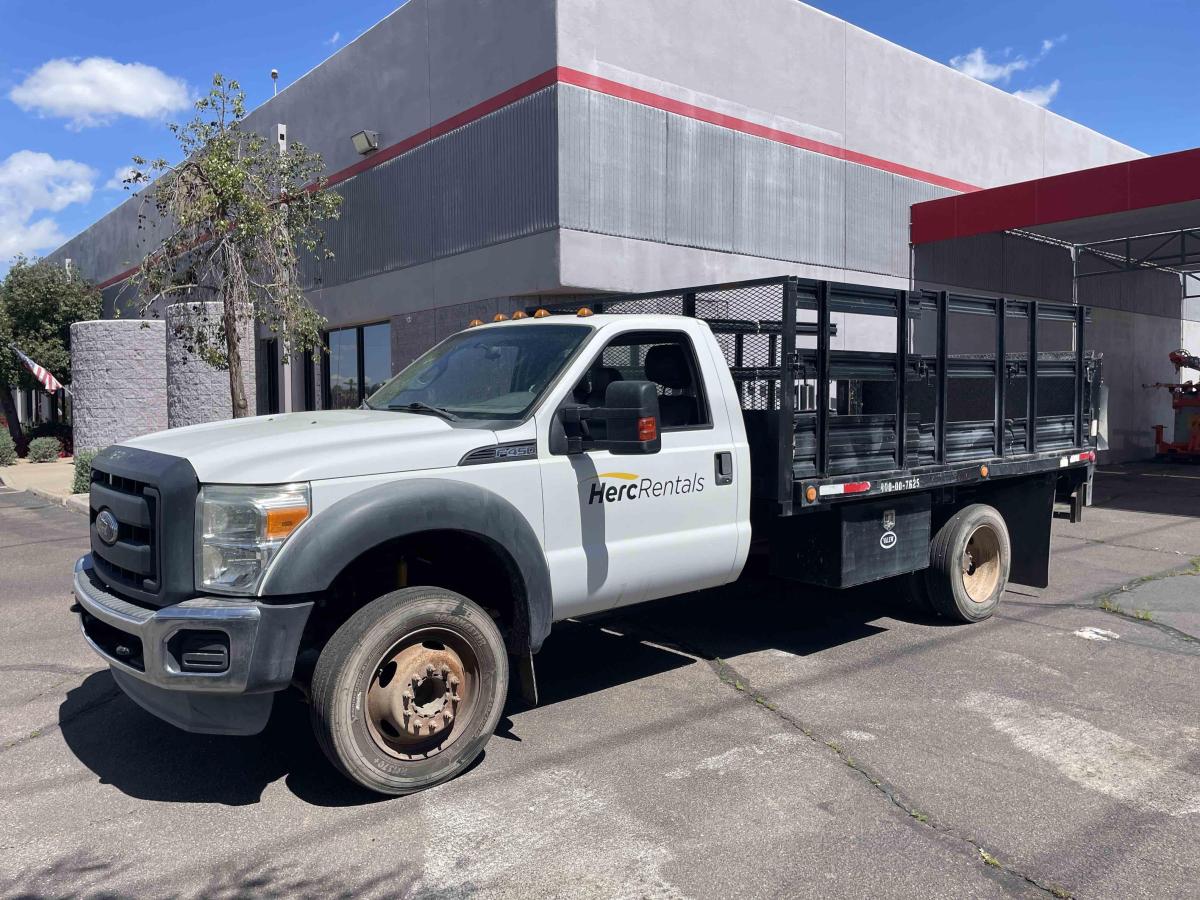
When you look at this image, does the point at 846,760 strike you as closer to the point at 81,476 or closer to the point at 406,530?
the point at 406,530

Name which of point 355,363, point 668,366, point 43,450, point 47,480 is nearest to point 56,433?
point 43,450

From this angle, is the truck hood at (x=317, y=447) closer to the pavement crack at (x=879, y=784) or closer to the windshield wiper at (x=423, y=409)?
the windshield wiper at (x=423, y=409)

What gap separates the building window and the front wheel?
1276cm

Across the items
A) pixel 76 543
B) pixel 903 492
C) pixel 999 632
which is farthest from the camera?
pixel 76 543

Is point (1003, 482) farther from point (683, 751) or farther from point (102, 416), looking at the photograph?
point (102, 416)

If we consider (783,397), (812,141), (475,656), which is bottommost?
(475,656)

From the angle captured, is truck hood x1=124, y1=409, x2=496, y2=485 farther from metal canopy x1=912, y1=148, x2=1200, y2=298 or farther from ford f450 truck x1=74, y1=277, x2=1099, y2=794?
metal canopy x1=912, y1=148, x2=1200, y2=298

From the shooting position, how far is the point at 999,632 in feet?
23.5

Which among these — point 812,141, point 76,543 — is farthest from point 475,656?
point 812,141

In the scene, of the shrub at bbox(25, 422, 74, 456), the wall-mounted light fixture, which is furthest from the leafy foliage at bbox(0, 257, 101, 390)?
the wall-mounted light fixture

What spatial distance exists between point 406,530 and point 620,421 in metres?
1.15

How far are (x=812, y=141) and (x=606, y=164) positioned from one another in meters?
4.69

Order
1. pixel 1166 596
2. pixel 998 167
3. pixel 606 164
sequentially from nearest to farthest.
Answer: pixel 1166 596
pixel 606 164
pixel 998 167

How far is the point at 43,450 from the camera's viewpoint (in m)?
25.4
